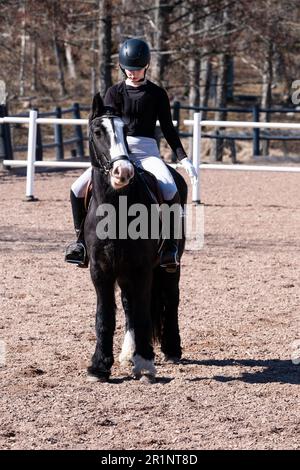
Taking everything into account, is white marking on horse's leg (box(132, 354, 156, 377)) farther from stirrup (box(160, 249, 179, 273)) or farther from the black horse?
stirrup (box(160, 249, 179, 273))

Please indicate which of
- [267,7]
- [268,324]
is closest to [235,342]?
[268,324]

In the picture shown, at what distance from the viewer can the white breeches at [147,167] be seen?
21.2 ft

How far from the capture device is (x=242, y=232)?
12453 millimetres

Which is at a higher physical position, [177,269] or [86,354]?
[177,269]

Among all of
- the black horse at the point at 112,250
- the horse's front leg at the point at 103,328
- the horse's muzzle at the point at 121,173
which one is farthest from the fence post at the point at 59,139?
the horse's muzzle at the point at 121,173

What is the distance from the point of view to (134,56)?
6406 mm

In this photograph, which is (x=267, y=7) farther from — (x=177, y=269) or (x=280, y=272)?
(x=177, y=269)

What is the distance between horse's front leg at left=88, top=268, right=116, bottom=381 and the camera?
20.3 feet

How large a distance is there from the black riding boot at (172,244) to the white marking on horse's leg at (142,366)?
687 millimetres

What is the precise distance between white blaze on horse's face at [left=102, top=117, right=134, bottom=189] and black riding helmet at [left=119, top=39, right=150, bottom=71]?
1.91 feet

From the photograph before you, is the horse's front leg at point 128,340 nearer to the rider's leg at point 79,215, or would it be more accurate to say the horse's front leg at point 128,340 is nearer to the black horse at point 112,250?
the black horse at point 112,250

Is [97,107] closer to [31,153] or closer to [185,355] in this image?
[185,355]

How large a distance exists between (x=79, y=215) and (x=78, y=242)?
19 cm
